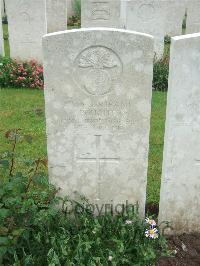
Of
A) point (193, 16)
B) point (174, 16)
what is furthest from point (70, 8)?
point (193, 16)

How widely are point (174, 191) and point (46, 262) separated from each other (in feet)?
4.42

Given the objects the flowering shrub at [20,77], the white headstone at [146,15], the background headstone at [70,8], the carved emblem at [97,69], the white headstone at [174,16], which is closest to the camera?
the carved emblem at [97,69]

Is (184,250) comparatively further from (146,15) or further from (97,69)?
(146,15)

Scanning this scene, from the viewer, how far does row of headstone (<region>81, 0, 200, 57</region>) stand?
9492 millimetres

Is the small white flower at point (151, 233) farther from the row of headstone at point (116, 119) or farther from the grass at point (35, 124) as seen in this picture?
the grass at point (35, 124)

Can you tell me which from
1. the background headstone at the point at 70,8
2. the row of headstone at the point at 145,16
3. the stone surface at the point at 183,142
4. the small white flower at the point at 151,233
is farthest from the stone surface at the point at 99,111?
the background headstone at the point at 70,8

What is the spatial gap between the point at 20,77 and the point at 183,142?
5.71m

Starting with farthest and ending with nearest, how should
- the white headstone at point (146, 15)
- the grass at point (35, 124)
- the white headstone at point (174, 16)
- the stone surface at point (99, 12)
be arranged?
the white headstone at point (174, 16)
the stone surface at point (99, 12)
the white headstone at point (146, 15)
the grass at point (35, 124)

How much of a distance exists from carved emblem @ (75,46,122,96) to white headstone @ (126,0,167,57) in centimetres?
632

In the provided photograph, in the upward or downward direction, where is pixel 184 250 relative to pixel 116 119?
downward

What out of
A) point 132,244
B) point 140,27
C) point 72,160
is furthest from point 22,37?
point 132,244

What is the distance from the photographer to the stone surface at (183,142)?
340 centimetres

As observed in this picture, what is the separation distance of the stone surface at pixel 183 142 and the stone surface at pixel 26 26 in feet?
21.7

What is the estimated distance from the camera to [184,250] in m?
3.87
